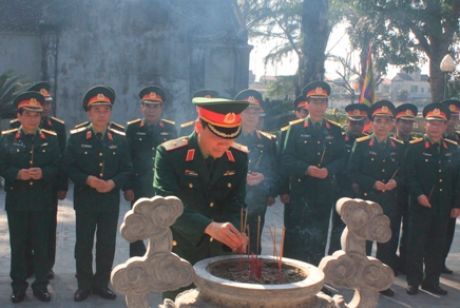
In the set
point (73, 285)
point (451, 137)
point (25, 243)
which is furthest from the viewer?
point (451, 137)

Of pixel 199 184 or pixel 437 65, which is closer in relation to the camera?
pixel 199 184

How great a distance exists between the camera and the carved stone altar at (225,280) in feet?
9.66

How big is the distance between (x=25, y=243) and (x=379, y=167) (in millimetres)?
3713

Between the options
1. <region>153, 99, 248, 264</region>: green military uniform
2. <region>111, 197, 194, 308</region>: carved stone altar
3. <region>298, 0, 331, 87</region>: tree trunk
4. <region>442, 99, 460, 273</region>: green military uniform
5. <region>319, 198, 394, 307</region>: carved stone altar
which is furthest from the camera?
<region>298, 0, 331, 87</region>: tree trunk

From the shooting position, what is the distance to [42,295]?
220 inches

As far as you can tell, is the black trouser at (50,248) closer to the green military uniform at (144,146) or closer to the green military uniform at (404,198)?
the green military uniform at (144,146)

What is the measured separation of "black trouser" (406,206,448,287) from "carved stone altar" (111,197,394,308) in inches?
122

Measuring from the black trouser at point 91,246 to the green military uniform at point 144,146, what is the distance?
2.18ft

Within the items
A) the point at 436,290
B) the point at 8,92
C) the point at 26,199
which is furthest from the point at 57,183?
the point at 8,92

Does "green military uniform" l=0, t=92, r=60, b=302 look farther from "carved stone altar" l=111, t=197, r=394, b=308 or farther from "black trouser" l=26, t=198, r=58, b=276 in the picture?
"carved stone altar" l=111, t=197, r=394, b=308

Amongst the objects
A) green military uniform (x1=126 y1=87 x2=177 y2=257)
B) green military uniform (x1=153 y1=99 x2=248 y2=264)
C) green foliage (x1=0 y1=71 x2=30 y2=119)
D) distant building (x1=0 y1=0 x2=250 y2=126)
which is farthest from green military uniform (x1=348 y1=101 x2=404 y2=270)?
distant building (x1=0 y1=0 x2=250 y2=126)

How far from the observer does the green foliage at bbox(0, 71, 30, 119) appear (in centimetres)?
1287

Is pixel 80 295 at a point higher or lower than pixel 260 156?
lower

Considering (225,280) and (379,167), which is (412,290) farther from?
(225,280)
